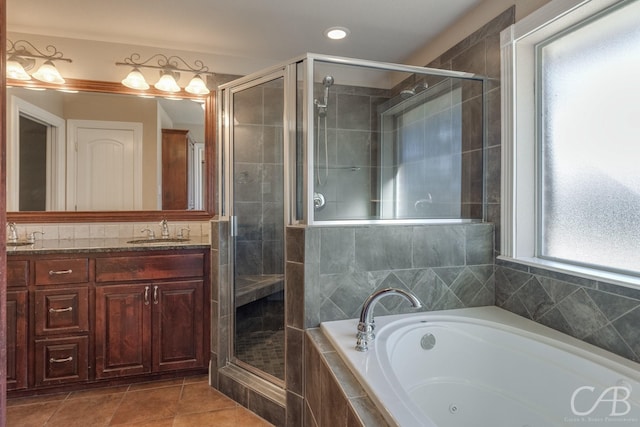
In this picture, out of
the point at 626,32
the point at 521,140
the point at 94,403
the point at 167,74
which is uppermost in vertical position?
the point at 167,74

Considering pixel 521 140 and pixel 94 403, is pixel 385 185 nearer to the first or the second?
pixel 521 140

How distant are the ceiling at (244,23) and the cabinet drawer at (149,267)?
1532mm

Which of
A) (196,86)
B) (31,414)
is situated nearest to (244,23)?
(196,86)

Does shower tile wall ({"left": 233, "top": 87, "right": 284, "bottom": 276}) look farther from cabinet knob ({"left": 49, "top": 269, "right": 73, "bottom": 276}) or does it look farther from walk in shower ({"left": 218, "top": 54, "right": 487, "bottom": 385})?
cabinet knob ({"left": 49, "top": 269, "right": 73, "bottom": 276})

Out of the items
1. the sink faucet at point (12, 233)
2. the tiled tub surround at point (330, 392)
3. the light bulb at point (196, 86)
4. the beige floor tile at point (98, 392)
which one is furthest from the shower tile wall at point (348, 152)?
the sink faucet at point (12, 233)

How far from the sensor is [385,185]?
8.21ft

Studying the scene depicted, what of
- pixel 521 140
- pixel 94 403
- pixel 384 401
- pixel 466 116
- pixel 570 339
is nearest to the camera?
pixel 384 401

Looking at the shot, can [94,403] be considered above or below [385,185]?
below

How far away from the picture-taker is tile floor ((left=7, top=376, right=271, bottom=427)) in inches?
72.4

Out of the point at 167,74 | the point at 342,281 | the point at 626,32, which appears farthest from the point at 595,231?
the point at 167,74

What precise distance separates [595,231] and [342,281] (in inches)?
48.2

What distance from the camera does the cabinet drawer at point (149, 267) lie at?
6.91ft

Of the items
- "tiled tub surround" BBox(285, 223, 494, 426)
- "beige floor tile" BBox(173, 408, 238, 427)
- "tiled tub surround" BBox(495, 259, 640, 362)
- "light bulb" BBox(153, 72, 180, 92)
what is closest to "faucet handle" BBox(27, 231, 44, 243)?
"light bulb" BBox(153, 72, 180, 92)

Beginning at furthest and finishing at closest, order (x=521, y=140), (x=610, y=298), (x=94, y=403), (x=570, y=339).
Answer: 1. (x=94, y=403)
2. (x=521, y=140)
3. (x=570, y=339)
4. (x=610, y=298)
